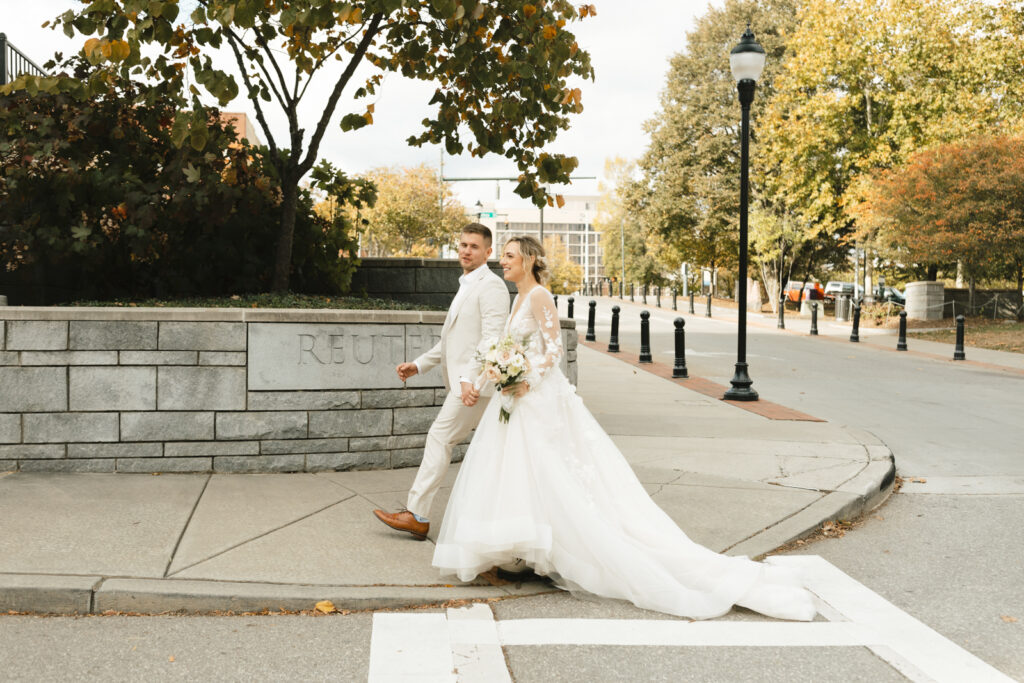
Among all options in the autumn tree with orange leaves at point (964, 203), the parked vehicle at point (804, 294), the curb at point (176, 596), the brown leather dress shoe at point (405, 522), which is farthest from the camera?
the parked vehicle at point (804, 294)

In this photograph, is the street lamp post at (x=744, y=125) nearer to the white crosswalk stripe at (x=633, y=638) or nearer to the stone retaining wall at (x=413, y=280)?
the stone retaining wall at (x=413, y=280)

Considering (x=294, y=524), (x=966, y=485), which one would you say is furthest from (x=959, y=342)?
(x=294, y=524)

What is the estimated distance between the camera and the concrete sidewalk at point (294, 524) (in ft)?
14.7

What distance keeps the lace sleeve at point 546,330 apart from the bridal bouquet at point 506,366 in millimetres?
82

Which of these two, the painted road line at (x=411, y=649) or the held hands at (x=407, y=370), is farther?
the held hands at (x=407, y=370)

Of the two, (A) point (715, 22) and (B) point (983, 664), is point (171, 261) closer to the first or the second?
(B) point (983, 664)

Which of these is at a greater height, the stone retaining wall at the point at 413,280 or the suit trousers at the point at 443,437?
the stone retaining wall at the point at 413,280

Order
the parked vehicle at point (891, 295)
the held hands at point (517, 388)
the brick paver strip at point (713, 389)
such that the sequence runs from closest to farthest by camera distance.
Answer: the held hands at point (517, 388) < the brick paver strip at point (713, 389) < the parked vehicle at point (891, 295)

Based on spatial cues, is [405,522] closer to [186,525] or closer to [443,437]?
[443,437]

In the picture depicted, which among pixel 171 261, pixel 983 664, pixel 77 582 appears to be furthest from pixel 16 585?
pixel 171 261

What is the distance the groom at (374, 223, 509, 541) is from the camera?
5199 millimetres

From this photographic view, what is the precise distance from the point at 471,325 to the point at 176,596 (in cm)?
211

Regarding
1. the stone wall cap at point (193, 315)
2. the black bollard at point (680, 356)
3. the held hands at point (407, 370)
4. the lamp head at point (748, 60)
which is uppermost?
the lamp head at point (748, 60)

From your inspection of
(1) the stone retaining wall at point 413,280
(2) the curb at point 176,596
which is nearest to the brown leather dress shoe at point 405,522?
(2) the curb at point 176,596
